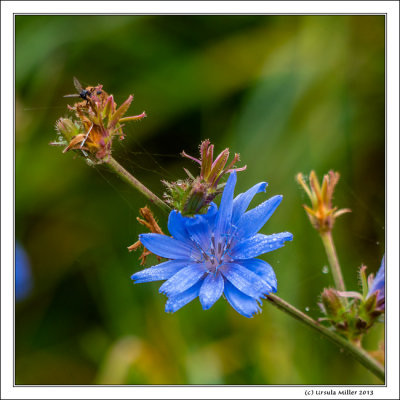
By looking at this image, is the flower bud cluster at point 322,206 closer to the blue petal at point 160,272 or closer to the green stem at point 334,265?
the green stem at point 334,265

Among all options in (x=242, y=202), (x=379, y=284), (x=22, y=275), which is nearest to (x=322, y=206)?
(x=379, y=284)

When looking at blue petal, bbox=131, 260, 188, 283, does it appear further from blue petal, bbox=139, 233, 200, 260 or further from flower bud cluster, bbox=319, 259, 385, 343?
flower bud cluster, bbox=319, 259, 385, 343

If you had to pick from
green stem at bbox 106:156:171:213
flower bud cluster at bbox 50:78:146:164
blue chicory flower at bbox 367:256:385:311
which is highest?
flower bud cluster at bbox 50:78:146:164

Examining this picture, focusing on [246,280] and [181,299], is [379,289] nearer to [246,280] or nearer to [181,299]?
[246,280]

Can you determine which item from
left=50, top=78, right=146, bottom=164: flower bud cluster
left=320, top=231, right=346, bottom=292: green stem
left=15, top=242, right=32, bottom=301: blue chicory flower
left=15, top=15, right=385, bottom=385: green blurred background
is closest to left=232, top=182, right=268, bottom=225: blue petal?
left=50, top=78, right=146, bottom=164: flower bud cluster

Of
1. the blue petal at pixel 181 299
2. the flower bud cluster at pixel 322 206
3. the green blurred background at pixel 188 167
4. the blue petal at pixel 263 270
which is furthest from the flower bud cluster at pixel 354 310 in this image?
the green blurred background at pixel 188 167

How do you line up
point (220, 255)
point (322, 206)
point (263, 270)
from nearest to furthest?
point (263, 270) → point (220, 255) → point (322, 206)

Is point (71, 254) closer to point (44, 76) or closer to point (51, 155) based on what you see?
point (51, 155)
